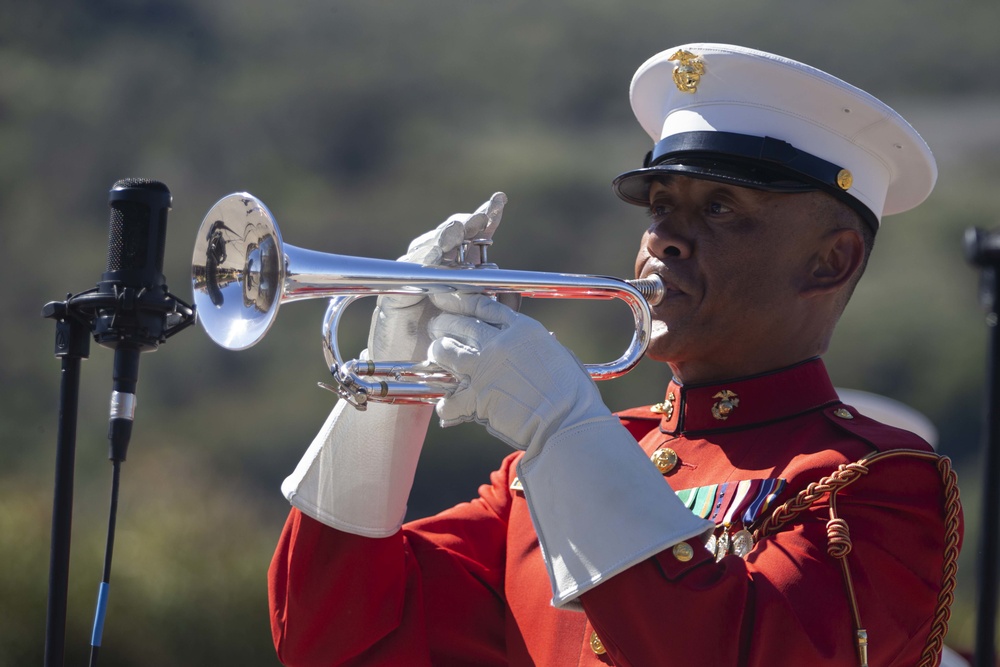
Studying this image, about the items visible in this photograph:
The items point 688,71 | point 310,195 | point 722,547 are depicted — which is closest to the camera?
point 722,547

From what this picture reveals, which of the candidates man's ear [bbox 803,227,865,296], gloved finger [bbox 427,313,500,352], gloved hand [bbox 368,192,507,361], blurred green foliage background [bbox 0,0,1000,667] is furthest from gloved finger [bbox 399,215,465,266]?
blurred green foliage background [bbox 0,0,1000,667]

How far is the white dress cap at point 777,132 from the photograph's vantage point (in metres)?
3.13

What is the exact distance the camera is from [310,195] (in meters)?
10.2

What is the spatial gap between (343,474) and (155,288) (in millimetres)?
592

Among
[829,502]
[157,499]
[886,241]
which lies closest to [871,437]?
[829,502]

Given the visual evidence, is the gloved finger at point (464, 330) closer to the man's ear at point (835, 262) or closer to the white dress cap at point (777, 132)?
the white dress cap at point (777, 132)

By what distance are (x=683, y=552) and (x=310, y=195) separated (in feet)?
26.2

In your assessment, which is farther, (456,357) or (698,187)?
(698,187)

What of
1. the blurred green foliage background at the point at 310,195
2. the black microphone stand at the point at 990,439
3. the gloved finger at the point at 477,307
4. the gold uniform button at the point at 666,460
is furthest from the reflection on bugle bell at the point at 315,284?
the blurred green foliage background at the point at 310,195

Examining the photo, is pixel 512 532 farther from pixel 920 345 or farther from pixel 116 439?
pixel 920 345

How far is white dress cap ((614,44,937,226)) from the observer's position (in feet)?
10.3

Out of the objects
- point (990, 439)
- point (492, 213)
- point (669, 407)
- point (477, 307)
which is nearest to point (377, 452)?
point (477, 307)

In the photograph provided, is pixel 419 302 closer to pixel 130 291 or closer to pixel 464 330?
pixel 464 330

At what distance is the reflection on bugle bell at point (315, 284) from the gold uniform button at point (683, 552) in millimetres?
613
